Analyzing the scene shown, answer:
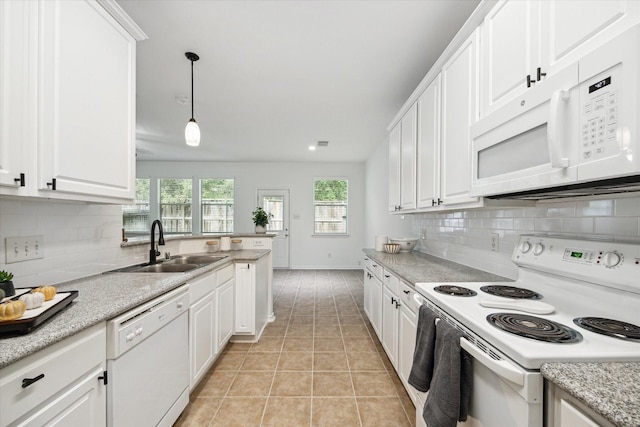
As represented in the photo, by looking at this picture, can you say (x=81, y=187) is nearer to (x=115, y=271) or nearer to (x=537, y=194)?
(x=115, y=271)

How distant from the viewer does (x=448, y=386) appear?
105cm

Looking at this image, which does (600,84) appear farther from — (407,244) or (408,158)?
(407,244)

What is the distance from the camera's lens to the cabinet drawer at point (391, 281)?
2.11m

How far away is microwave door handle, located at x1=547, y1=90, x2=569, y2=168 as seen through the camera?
35.7 inches

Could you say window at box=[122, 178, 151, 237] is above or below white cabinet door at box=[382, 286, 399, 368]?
above

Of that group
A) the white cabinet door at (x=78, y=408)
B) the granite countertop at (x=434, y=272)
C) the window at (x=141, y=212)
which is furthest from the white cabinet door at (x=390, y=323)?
the window at (x=141, y=212)

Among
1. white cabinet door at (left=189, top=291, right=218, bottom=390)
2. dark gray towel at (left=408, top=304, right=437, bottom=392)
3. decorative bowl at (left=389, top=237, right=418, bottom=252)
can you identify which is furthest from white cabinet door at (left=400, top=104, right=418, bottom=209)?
white cabinet door at (left=189, top=291, right=218, bottom=390)

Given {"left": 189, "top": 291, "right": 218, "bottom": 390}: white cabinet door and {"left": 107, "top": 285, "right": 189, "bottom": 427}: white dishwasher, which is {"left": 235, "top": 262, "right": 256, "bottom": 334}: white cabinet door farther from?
{"left": 107, "top": 285, "right": 189, "bottom": 427}: white dishwasher

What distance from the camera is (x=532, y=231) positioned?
5.19ft

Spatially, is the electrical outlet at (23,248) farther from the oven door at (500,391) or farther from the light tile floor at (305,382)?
the oven door at (500,391)

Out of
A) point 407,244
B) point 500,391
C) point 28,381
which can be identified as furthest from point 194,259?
point 500,391

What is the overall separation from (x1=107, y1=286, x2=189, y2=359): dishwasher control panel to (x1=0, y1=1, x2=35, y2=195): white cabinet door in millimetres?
670

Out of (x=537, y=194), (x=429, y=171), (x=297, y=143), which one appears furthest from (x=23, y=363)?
(x=297, y=143)

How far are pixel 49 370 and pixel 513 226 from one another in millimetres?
2310
